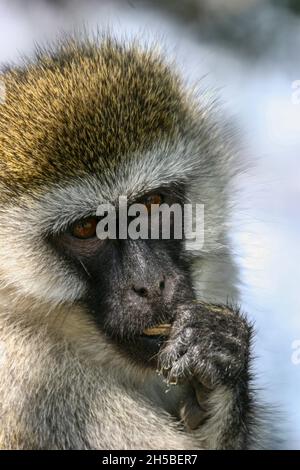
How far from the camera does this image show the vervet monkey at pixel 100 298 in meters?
2.90

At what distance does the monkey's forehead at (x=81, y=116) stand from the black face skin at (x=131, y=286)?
10.5 inches

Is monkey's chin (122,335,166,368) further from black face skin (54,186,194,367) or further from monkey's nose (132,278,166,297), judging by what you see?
monkey's nose (132,278,166,297)

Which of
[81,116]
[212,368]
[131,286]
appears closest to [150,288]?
[131,286]

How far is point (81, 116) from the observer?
3104 mm

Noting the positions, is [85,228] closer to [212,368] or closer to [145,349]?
[145,349]

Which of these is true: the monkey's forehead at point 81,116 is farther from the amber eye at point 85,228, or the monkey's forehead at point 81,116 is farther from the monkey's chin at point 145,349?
the monkey's chin at point 145,349

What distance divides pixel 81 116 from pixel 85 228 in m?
0.40

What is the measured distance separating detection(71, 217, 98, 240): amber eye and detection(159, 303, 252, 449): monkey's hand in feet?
1.42

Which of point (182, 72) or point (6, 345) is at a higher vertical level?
point (182, 72)

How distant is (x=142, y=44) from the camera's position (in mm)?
3652
